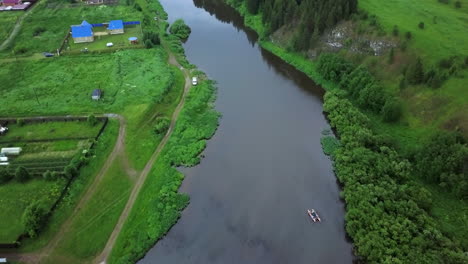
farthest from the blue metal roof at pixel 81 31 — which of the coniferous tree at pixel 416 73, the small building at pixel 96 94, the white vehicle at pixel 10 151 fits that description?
the coniferous tree at pixel 416 73

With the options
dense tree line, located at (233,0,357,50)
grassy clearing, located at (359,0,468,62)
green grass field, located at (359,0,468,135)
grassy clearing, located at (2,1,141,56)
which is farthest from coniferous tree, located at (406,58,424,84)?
grassy clearing, located at (2,1,141,56)

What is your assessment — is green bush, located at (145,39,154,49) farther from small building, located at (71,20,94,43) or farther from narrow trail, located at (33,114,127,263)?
narrow trail, located at (33,114,127,263)

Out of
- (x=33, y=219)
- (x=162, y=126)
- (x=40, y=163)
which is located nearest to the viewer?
(x=33, y=219)

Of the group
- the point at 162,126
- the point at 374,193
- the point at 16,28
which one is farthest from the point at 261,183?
the point at 16,28

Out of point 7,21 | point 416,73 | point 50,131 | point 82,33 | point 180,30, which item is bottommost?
point 7,21

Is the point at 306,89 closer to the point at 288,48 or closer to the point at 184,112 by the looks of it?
the point at 288,48

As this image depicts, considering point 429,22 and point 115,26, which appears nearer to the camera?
point 429,22

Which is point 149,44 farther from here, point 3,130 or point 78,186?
point 78,186
